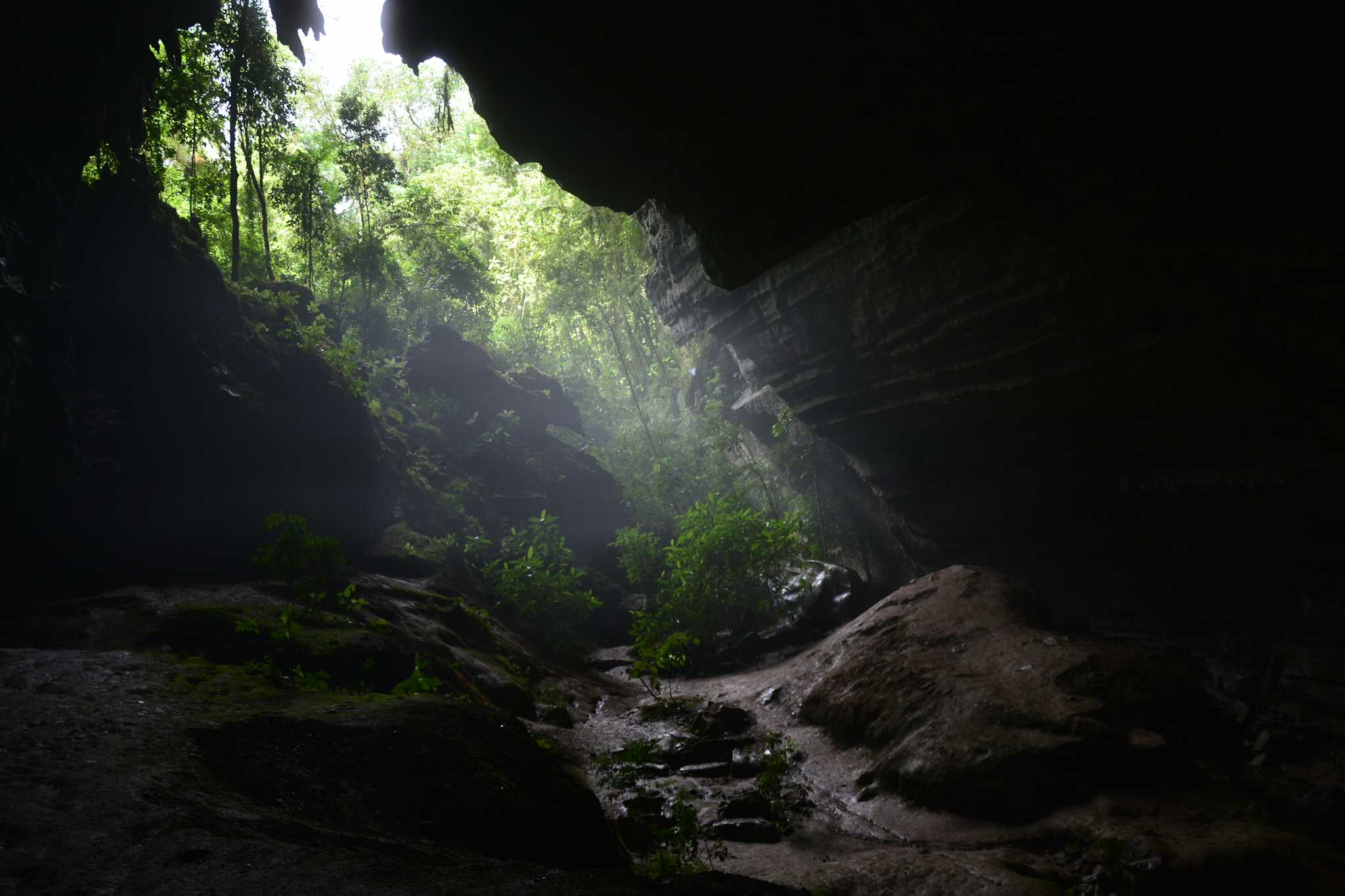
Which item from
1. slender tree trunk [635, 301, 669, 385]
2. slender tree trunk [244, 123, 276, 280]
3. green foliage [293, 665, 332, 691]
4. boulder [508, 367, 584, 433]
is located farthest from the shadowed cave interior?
slender tree trunk [635, 301, 669, 385]

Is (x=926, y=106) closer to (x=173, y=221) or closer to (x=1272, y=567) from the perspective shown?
(x=1272, y=567)

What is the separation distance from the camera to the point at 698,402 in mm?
24797

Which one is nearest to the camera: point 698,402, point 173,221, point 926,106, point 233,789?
point 233,789

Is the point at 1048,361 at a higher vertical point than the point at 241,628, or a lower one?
higher

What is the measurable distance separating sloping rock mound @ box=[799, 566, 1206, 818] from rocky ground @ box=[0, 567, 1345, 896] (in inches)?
0.9

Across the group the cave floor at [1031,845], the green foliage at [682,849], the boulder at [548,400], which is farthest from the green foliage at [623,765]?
the boulder at [548,400]

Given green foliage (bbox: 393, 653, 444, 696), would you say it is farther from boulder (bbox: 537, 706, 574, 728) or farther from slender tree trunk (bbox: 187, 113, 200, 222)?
slender tree trunk (bbox: 187, 113, 200, 222)

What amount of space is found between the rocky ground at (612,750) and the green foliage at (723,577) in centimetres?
339

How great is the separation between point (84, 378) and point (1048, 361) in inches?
512

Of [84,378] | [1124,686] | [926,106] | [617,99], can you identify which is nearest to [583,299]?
[84,378]

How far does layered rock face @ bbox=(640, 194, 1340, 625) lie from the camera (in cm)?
793

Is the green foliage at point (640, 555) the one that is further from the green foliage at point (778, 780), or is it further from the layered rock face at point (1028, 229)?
the green foliage at point (778, 780)

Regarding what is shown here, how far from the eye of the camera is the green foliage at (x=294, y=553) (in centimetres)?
802

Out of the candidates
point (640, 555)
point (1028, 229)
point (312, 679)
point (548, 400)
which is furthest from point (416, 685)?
point (548, 400)
